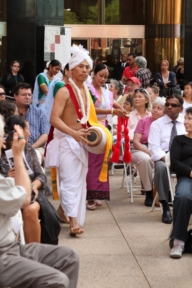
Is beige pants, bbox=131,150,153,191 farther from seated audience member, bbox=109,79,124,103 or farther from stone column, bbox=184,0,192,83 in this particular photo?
stone column, bbox=184,0,192,83

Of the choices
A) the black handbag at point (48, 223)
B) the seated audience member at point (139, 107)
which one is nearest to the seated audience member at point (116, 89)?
the seated audience member at point (139, 107)

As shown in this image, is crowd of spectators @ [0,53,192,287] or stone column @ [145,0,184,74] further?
stone column @ [145,0,184,74]

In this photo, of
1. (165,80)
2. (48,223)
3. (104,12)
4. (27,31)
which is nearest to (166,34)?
(104,12)

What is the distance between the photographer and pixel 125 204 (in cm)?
1009

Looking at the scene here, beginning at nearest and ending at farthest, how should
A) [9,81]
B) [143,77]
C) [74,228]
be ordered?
[74,228] < [143,77] < [9,81]

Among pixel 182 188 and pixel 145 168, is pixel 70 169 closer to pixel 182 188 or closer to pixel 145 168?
pixel 182 188

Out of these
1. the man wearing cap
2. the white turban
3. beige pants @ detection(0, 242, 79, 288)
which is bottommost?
beige pants @ detection(0, 242, 79, 288)

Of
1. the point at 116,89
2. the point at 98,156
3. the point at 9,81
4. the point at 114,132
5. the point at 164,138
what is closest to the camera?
the point at 98,156

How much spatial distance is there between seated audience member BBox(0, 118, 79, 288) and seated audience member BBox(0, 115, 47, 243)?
1.19m

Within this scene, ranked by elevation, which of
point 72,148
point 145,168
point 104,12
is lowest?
point 145,168

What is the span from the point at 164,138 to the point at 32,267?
4.92 m

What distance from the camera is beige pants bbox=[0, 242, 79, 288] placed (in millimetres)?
4637

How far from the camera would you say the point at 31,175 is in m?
6.70

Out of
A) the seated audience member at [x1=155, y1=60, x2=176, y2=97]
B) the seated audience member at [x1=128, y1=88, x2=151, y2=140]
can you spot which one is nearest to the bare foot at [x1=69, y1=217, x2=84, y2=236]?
the seated audience member at [x1=128, y1=88, x2=151, y2=140]
